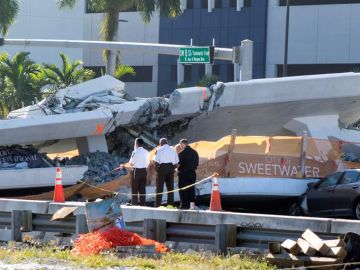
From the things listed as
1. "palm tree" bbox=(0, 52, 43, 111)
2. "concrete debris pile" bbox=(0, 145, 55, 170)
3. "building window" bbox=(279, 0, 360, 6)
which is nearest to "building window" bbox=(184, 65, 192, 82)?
"building window" bbox=(279, 0, 360, 6)

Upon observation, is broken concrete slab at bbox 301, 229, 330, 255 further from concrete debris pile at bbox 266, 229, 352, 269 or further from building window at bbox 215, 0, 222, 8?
building window at bbox 215, 0, 222, 8

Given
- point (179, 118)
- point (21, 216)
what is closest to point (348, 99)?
point (179, 118)

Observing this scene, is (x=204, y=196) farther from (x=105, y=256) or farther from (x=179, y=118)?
(x=105, y=256)

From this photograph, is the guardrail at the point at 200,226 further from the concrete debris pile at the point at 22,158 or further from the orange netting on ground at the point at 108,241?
the concrete debris pile at the point at 22,158

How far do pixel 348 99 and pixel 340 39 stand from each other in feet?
116

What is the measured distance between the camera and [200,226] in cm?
1312

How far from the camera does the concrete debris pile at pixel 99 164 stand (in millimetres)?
23333

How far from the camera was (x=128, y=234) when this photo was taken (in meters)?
12.7

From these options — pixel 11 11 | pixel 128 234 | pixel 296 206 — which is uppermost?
pixel 11 11

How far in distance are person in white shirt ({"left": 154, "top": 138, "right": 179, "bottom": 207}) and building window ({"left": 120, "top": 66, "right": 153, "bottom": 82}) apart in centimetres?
5215

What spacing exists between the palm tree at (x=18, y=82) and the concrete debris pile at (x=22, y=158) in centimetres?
2500

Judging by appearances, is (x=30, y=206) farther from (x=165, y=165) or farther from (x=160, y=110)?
(x=160, y=110)

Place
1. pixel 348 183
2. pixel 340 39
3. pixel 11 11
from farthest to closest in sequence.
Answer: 1. pixel 340 39
2. pixel 11 11
3. pixel 348 183

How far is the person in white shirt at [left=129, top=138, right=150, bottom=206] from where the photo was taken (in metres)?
18.5
